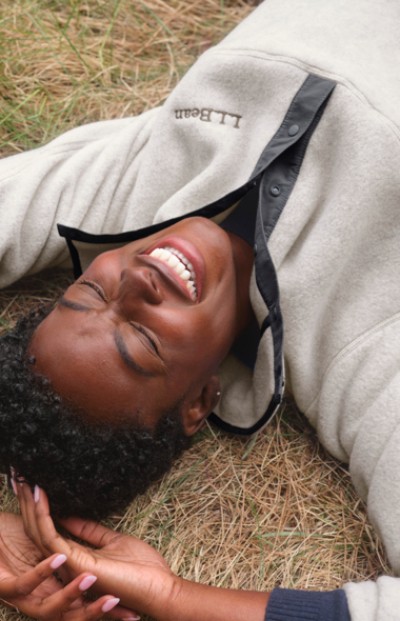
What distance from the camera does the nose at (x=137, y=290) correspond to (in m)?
2.15

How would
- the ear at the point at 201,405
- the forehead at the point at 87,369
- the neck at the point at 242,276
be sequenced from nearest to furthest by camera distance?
the forehead at the point at 87,369 < the ear at the point at 201,405 < the neck at the point at 242,276

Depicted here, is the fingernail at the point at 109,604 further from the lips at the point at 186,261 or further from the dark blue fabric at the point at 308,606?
the lips at the point at 186,261

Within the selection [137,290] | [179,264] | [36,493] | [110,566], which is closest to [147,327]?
[137,290]

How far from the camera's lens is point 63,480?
2191 millimetres

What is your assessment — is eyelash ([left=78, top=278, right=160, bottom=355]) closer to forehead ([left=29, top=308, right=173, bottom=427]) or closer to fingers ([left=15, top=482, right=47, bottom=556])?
forehead ([left=29, top=308, right=173, bottom=427])

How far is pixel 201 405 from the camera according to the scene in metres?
2.40

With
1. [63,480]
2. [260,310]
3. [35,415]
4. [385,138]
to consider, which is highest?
[385,138]

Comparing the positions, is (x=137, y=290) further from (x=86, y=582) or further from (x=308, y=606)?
(x=308, y=606)

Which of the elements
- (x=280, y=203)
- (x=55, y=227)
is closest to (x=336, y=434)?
(x=280, y=203)

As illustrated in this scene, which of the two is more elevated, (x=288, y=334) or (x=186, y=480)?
(x=288, y=334)

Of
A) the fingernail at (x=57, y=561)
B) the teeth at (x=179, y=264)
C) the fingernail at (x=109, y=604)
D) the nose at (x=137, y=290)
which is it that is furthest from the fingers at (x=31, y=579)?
the teeth at (x=179, y=264)

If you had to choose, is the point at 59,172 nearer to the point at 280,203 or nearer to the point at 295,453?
the point at 280,203

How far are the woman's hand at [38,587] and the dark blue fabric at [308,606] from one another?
397mm

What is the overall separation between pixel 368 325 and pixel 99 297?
765 mm
